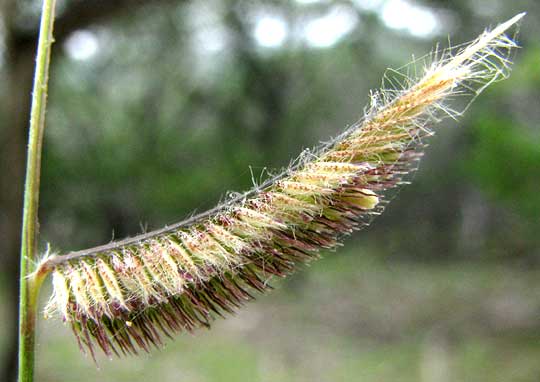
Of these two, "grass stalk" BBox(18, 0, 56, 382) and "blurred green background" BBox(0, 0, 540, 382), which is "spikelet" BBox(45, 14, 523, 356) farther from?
"blurred green background" BBox(0, 0, 540, 382)

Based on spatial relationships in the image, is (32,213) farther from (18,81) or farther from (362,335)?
(362,335)

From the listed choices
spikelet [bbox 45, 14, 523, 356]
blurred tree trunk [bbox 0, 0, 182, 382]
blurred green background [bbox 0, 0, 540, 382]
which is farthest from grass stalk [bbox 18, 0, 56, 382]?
blurred tree trunk [bbox 0, 0, 182, 382]

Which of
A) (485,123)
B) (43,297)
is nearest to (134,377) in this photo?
(43,297)

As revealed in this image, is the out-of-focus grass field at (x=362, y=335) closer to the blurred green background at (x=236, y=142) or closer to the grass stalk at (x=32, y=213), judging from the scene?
the blurred green background at (x=236, y=142)

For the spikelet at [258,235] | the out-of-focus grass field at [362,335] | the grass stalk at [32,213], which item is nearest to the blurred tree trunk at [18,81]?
the out-of-focus grass field at [362,335]

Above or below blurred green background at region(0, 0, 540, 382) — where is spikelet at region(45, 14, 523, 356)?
below
